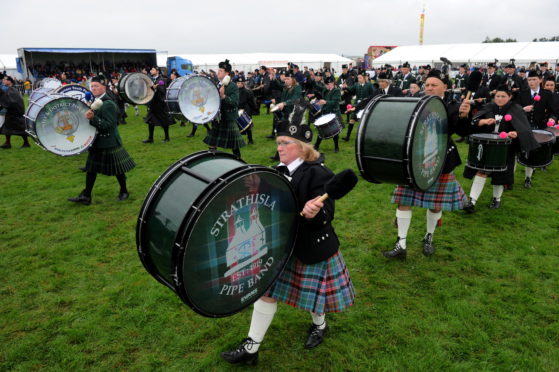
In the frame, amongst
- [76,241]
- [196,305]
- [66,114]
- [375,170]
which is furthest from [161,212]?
[66,114]

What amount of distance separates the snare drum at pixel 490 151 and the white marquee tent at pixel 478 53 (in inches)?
1121

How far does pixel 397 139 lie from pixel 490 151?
2.90 m

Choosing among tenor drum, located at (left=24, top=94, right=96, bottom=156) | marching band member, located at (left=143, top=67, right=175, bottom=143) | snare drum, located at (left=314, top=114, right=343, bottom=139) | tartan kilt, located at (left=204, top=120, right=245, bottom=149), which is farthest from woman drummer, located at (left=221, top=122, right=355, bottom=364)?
marching band member, located at (left=143, top=67, right=175, bottom=143)

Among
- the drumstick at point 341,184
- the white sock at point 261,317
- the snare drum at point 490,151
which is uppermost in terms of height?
the drumstick at point 341,184

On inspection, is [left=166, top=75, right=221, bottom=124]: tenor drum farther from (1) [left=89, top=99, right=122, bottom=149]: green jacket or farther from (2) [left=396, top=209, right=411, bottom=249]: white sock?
(2) [left=396, top=209, right=411, bottom=249]: white sock

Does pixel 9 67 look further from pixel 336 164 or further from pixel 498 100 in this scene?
pixel 498 100

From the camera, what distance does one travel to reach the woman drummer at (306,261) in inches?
96.6

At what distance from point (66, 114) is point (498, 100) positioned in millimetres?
6137

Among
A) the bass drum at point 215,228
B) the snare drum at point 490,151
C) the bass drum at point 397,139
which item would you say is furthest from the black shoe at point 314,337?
the snare drum at point 490,151

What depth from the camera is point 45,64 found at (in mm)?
30125

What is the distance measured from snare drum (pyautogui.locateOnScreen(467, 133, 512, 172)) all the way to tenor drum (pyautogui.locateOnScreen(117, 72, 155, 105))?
8702 mm

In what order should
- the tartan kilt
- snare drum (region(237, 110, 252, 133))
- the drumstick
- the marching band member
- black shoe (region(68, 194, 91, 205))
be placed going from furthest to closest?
the marching band member
snare drum (region(237, 110, 252, 133))
the tartan kilt
black shoe (region(68, 194, 91, 205))
the drumstick

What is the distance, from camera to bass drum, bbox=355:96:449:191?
287cm

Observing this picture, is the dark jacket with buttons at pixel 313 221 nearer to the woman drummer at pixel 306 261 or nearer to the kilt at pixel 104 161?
the woman drummer at pixel 306 261
